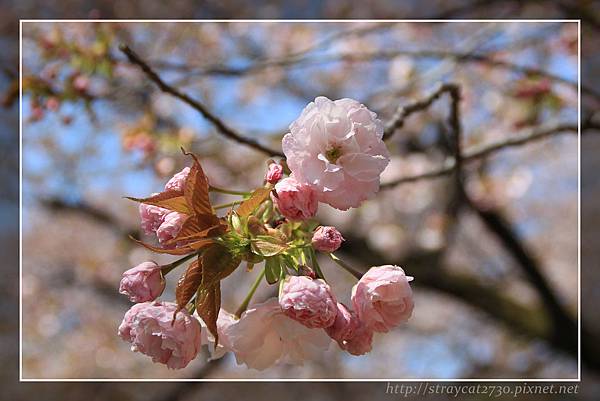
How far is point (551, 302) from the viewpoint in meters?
2.29

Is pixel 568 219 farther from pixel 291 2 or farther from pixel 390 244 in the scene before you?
pixel 291 2

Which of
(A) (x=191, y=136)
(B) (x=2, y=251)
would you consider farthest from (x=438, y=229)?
(B) (x=2, y=251)

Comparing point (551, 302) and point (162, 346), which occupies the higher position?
point (162, 346)

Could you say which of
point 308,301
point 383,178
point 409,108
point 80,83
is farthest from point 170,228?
point 383,178

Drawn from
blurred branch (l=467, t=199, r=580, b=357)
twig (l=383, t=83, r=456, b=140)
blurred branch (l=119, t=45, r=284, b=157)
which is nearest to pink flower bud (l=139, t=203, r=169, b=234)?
→ blurred branch (l=119, t=45, r=284, b=157)

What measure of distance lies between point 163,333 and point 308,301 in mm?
131

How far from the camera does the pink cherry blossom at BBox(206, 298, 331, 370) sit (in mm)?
571

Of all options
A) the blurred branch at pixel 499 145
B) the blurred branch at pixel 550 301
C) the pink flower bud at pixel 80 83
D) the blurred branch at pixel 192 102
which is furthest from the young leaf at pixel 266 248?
the blurred branch at pixel 550 301

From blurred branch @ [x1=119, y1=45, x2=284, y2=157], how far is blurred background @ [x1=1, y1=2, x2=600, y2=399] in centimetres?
58

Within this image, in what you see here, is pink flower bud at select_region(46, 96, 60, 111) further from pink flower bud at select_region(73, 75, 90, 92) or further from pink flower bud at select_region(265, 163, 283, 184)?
pink flower bud at select_region(265, 163, 283, 184)

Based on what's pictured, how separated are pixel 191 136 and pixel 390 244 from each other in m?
1.43

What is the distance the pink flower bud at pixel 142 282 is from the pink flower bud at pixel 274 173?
125 mm

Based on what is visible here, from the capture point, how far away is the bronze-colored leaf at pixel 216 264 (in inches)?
20.1

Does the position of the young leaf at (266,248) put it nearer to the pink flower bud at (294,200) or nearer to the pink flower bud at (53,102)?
the pink flower bud at (294,200)
